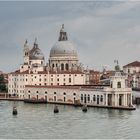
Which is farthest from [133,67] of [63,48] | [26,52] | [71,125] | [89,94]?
[71,125]

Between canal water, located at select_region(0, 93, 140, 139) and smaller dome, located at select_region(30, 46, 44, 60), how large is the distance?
530 inches

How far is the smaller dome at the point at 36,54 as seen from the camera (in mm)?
32875

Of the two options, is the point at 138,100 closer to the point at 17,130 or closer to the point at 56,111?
the point at 56,111

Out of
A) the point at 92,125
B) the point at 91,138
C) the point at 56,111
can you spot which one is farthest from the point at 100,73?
the point at 91,138

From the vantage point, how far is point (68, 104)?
82.0ft

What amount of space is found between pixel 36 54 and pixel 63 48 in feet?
5.27

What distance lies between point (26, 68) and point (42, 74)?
1.30 metres

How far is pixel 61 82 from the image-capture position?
30516 millimetres

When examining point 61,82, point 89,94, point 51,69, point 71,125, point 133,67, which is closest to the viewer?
point 71,125

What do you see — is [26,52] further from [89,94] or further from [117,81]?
[117,81]

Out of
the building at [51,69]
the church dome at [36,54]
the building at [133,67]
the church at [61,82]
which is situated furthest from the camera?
the building at [133,67]

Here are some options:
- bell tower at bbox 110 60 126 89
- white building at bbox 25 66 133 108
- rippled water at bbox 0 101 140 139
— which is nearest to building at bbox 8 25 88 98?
white building at bbox 25 66 133 108

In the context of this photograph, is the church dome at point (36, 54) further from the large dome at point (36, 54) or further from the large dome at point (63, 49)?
the large dome at point (63, 49)

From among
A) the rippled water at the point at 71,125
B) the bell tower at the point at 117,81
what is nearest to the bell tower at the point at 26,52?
the bell tower at the point at 117,81
